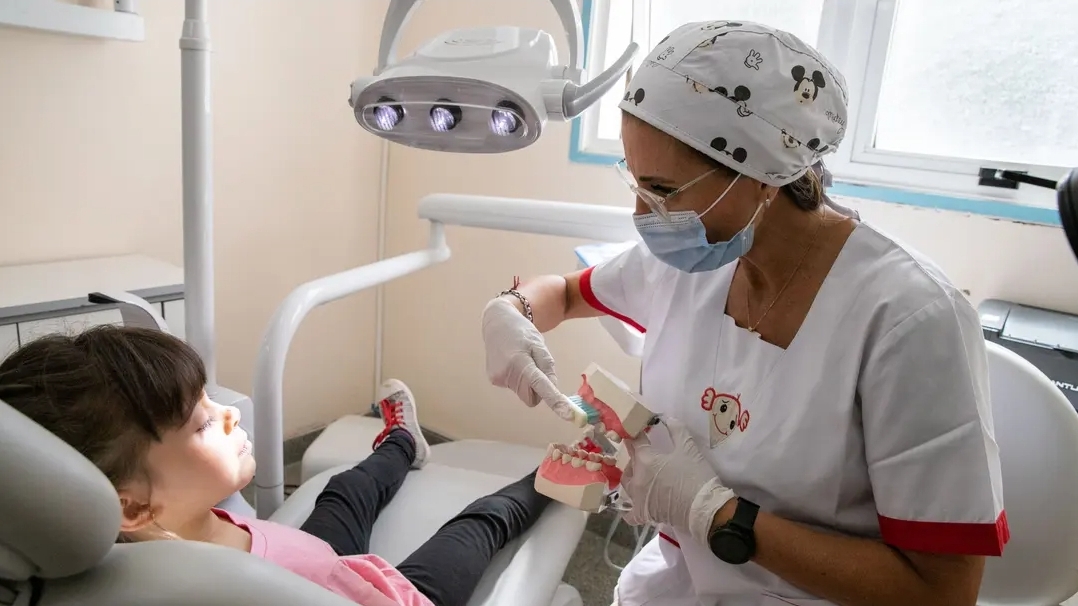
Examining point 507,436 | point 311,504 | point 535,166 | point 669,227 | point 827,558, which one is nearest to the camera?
point 827,558

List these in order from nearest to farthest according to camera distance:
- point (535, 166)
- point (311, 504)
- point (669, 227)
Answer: point (669, 227), point (311, 504), point (535, 166)

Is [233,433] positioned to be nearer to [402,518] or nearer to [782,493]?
[402,518]

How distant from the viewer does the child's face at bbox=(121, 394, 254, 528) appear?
0.89 meters

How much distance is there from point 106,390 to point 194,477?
0.18 metres

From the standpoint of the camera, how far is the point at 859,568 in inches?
33.3

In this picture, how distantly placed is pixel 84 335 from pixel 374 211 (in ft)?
5.16

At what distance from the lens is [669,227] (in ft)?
3.21

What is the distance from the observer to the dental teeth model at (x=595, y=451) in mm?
1025

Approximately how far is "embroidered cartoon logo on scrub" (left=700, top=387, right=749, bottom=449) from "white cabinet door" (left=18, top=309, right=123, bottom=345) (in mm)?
1049

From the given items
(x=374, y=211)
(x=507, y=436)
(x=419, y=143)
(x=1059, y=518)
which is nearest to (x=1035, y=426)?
(x=1059, y=518)

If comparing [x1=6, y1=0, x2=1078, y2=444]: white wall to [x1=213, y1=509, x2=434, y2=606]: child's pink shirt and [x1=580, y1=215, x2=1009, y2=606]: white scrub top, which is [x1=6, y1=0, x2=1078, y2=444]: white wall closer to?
[x1=580, y1=215, x2=1009, y2=606]: white scrub top

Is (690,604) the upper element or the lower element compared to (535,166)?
lower

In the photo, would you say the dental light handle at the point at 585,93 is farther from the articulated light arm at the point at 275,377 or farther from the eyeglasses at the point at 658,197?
the articulated light arm at the point at 275,377

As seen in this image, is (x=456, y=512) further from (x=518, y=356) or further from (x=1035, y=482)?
(x=1035, y=482)
